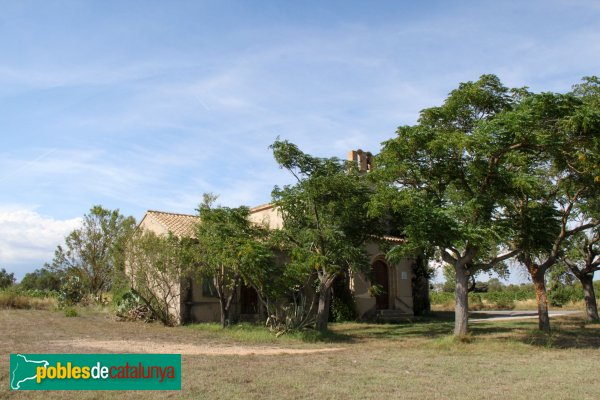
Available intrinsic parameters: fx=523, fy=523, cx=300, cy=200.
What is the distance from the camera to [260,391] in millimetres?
8039

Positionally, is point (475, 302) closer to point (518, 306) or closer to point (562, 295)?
point (518, 306)

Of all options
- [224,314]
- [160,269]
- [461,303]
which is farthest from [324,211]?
[160,269]

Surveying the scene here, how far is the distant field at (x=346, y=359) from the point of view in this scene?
812 cm

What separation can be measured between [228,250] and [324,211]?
125 inches

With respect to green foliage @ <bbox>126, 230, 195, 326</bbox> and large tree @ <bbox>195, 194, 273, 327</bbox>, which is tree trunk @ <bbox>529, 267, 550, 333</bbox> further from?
green foliage @ <bbox>126, 230, 195, 326</bbox>

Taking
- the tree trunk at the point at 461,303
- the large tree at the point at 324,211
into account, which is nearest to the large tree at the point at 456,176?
the tree trunk at the point at 461,303

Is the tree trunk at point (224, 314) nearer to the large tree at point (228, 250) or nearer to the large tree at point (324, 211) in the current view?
the large tree at point (228, 250)

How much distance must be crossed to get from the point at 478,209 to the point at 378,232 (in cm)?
390

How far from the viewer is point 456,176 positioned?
48.9 ft

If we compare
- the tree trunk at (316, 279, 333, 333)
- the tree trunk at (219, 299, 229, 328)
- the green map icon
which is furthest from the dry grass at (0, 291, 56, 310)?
the green map icon

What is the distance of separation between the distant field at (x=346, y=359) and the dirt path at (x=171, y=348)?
0.08 ft

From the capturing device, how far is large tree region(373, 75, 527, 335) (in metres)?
13.5

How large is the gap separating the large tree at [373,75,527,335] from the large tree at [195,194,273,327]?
4033 millimetres

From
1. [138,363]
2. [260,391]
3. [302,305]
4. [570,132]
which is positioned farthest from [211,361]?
[570,132]
